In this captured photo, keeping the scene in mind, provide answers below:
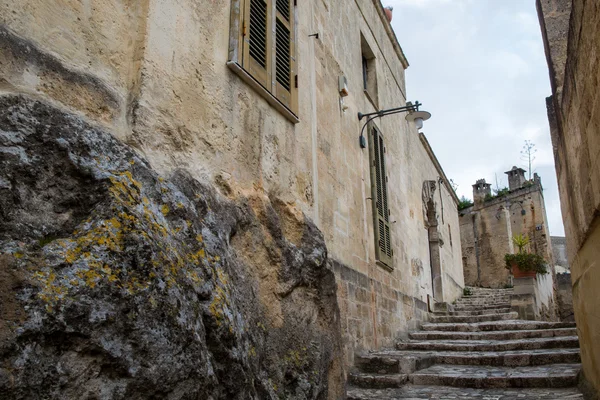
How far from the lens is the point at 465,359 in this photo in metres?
6.42

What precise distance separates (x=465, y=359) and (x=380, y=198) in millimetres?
2631

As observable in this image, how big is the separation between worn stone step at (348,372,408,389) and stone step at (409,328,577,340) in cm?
256

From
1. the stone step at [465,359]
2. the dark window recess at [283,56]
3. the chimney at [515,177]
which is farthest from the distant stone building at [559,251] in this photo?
the dark window recess at [283,56]

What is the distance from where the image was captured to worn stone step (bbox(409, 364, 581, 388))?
16.8ft

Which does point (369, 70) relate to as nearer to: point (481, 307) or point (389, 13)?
point (389, 13)

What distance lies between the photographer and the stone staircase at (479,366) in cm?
507

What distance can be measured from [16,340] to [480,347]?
6.42 metres

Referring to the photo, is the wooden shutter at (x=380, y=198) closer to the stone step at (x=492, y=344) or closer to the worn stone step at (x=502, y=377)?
the stone step at (x=492, y=344)

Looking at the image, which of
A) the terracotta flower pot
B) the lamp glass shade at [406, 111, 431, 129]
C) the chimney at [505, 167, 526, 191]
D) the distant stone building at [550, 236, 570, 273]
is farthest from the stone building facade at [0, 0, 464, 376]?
the distant stone building at [550, 236, 570, 273]

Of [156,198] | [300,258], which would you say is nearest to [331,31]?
[300,258]

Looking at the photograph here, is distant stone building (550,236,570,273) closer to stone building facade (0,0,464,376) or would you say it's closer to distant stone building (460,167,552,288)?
distant stone building (460,167,552,288)

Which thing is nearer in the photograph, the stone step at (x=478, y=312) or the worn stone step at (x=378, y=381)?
the worn stone step at (x=378, y=381)

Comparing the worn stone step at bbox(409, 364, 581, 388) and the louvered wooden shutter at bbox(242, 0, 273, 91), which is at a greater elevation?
the louvered wooden shutter at bbox(242, 0, 273, 91)

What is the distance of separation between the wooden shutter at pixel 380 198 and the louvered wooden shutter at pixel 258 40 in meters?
3.52
